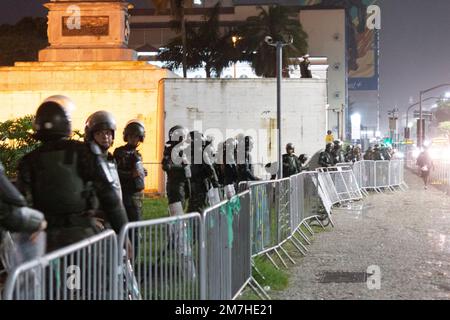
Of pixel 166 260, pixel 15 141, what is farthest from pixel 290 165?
pixel 166 260

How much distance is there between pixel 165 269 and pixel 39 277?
209 cm

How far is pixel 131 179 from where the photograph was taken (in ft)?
29.5

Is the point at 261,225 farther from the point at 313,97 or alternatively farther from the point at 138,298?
the point at 313,97

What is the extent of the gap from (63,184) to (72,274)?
983mm

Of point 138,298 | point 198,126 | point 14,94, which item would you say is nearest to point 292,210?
point 138,298

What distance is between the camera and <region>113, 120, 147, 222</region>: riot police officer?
8.94m

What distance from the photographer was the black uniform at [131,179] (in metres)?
8.93

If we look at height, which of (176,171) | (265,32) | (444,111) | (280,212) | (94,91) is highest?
(265,32)

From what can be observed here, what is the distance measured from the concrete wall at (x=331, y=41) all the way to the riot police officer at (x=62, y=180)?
92039 millimetres

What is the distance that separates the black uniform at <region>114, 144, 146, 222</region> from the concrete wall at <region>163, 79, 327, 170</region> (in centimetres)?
1625

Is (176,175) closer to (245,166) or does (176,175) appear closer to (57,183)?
(245,166)

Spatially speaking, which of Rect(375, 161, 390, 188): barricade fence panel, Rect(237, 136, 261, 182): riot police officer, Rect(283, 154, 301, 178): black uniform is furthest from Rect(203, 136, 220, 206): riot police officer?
Rect(375, 161, 390, 188): barricade fence panel

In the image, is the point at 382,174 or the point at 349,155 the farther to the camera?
the point at 349,155

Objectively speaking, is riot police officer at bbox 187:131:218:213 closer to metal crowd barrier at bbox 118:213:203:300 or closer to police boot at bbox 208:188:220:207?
police boot at bbox 208:188:220:207
